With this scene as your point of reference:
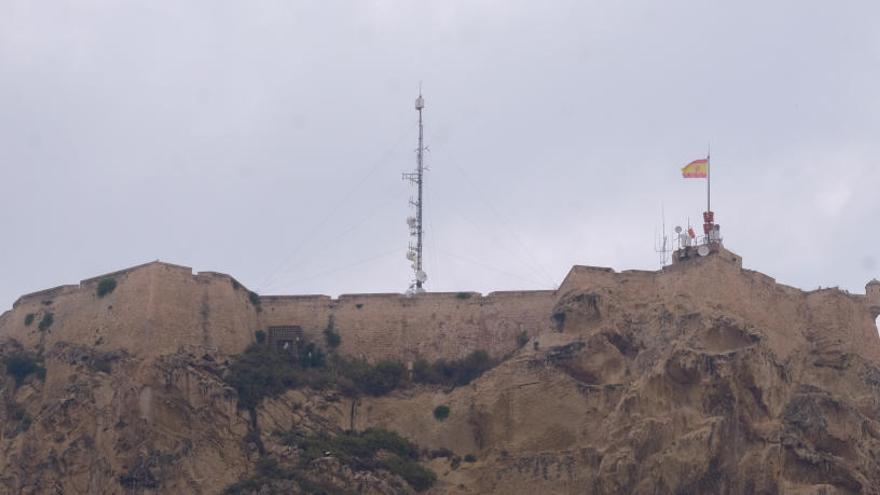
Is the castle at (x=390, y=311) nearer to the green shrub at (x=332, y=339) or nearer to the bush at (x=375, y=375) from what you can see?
the green shrub at (x=332, y=339)

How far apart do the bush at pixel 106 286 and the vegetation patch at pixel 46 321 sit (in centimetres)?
218

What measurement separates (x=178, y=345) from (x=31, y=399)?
505cm

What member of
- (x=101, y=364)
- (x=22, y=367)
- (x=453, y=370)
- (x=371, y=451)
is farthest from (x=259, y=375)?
(x=22, y=367)

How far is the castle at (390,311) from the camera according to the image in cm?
5728

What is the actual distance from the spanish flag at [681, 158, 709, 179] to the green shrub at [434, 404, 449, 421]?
11.0 meters

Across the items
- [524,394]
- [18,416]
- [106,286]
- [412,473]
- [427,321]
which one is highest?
[106,286]

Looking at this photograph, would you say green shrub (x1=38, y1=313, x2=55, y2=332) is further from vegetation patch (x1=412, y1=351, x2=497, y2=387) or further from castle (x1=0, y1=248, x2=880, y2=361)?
vegetation patch (x1=412, y1=351, x2=497, y2=387)

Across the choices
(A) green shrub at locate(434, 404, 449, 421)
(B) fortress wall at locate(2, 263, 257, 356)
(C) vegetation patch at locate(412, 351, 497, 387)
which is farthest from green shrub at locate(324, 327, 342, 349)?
(A) green shrub at locate(434, 404, 449, 421)

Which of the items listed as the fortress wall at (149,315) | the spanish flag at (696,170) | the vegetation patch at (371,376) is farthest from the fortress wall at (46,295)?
the spanish flag at (696,170)

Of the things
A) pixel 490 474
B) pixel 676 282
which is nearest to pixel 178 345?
pixel 490 474

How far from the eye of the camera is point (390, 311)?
61.2 meters

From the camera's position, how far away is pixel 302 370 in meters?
60.1

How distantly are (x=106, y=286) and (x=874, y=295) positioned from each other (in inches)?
1003

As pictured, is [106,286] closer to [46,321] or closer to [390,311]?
[46,321]
